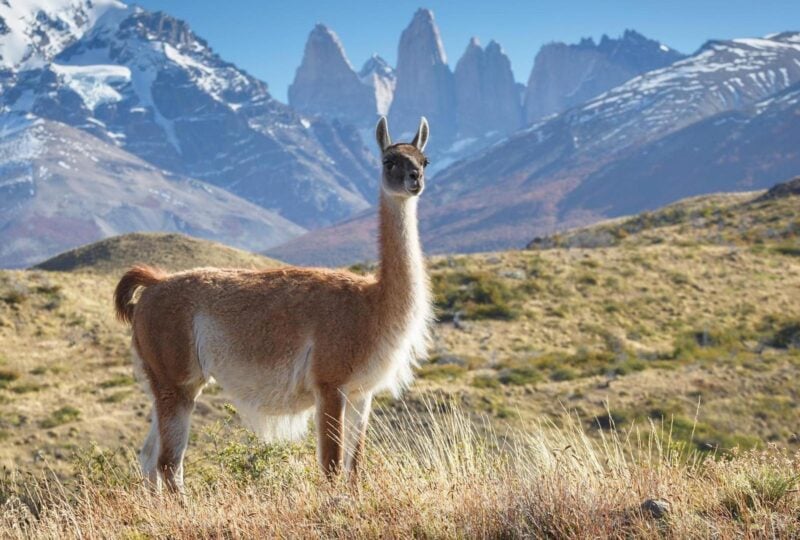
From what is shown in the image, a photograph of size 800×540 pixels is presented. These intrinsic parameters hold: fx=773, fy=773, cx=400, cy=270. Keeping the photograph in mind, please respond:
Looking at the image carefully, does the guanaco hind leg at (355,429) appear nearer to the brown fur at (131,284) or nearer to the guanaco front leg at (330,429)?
the guanaco front leg at (330,429)

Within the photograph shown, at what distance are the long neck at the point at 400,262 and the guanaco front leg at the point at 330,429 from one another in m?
0.80

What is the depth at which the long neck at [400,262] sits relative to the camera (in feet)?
21.1

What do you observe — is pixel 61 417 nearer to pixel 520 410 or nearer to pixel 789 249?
pixel 520 410

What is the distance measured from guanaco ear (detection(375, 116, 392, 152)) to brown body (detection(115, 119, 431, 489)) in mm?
22

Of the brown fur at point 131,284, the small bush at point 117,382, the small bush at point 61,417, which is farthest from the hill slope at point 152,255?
the brown fur at point 131,284

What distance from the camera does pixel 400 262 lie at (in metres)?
6.55

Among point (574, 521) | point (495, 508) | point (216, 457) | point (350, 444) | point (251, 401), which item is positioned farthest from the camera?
point (216, 457)

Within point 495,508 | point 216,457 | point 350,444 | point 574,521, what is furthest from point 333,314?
point 574,521

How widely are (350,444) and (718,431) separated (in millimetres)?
13520

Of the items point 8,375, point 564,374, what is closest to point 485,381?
point 564,374

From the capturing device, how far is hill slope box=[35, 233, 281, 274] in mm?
42344

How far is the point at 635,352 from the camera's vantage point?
23.9 metres

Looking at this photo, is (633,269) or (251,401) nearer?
(251,401)

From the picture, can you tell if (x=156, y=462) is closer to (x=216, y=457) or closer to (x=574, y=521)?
(x=216, y=457)
